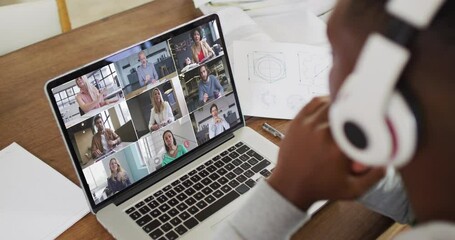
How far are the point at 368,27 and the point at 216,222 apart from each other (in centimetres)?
45

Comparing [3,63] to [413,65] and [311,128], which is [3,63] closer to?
[311,128]

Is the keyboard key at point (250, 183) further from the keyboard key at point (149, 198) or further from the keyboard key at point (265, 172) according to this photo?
the keyboard key at point (149, 198)

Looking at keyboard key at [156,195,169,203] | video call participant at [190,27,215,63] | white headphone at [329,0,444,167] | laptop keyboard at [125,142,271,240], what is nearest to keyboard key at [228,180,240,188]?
laptop keyboard at [125,142,271,240]

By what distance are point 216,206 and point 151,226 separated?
0.10m

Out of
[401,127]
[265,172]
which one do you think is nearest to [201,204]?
[265,172]

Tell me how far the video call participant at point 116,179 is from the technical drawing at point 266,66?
32 centimetres

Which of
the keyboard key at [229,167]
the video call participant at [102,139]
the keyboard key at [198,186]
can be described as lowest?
the keyboard key at [198,186]

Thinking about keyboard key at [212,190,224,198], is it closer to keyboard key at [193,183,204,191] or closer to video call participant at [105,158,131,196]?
keyboard key at [193,183,204,191]

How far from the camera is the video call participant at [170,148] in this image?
82 centimetres

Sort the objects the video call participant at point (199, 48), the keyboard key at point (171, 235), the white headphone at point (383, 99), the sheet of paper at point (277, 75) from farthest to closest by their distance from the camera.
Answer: the sheet of paper at point (277, 75) < the video call participant at point (199, 48) < the keyboard key at point (171, 235) < the white headphone at point (383, 99)

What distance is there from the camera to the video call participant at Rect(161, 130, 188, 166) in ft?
2.68

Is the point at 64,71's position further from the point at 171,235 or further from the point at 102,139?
the point at 171,235

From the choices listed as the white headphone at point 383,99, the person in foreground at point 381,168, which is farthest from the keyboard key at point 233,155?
the white headphone at point 383,99

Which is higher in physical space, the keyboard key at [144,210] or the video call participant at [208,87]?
the video call participant at [208,87]
